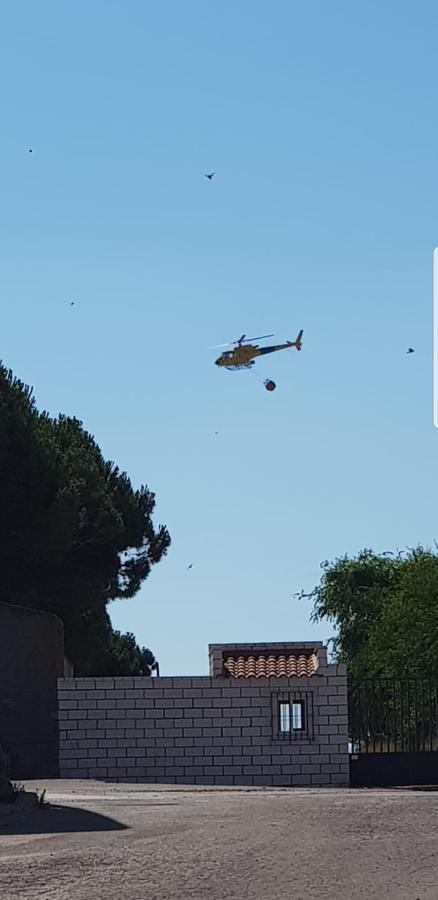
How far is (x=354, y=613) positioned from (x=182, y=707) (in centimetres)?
4038

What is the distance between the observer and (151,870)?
13969mm

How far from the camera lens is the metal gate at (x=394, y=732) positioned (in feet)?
103

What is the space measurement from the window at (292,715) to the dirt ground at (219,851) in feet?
36.3

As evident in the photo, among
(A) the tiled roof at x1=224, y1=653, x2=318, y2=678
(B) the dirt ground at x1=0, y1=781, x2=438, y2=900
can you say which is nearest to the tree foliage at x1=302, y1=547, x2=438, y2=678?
(A) the tiled roof at x1=224, y1=653, x2=318, y2=678

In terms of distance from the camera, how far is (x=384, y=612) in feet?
199

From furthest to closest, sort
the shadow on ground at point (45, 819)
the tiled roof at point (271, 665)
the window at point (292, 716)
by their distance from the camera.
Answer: the tiled roof at point (271, 665) → the window at point (292, 716) → the shadow on ground at point (45, 819)

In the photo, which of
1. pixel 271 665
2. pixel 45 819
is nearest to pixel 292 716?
pixel 271 665

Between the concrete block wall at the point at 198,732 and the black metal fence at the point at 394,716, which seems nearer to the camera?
the concrete block wall at the point at 198,732

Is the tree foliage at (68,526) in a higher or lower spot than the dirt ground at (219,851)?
higher

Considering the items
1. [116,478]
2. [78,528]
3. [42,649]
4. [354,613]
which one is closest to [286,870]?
[42,649]

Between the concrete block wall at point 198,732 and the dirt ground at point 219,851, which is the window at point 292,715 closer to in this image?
the concrete block wall at point 198,732

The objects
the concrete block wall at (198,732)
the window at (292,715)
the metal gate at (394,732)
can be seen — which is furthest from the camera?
the window at (292,715)

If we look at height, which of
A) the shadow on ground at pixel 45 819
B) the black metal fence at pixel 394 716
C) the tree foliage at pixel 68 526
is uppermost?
the tree foliage at pixel 68 526

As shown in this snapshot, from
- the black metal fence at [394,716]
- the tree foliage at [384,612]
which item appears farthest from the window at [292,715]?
the tree foliage at [384,612]
